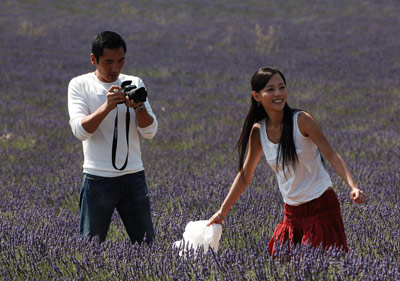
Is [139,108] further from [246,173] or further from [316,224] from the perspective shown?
[316,224]

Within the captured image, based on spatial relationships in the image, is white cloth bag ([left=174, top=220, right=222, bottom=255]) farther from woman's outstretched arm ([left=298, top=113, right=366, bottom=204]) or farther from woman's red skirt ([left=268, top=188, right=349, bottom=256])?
woman's outstretched arm ([left=298, top=113, right=366, bottom=204])

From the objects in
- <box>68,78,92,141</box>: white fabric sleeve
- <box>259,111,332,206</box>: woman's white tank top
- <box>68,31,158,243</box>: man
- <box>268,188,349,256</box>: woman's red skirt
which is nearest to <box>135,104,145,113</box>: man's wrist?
<box>68,31,158,243</box>: man

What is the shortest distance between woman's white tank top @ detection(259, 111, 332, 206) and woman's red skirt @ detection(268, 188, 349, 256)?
0.13 feet

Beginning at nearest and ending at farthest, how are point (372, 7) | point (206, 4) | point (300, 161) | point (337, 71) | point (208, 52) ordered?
point (300, 161) → point (337, 71) → point (208, 52) → point (372, 7) → point (206, 4)

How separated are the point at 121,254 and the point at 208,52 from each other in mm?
14901

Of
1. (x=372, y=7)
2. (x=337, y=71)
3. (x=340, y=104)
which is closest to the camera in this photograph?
(x=340, y=104)

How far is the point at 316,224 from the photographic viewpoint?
8.50ft

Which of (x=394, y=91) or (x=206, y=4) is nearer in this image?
(x=394, y=91)

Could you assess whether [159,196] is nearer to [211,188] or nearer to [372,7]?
[211,188]

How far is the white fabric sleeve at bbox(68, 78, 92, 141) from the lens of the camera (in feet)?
8.54

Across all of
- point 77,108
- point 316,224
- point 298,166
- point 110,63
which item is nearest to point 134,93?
point 110,63

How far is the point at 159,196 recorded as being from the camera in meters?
4.36

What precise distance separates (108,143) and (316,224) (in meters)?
1.12

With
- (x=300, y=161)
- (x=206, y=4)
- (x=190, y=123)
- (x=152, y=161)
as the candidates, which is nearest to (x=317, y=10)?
(x=206, y=4)
